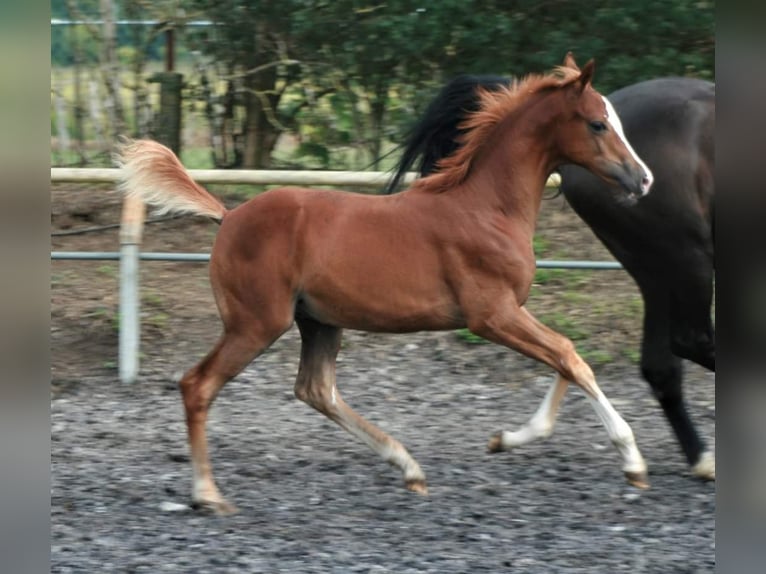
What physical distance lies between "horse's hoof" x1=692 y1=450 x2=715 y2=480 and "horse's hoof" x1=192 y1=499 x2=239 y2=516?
2.04 m

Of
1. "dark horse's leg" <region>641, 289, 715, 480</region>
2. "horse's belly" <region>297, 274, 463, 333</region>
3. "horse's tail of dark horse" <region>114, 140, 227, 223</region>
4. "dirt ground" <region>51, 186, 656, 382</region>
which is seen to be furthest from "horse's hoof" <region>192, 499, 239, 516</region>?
"dirt ground" <region>51, 186, 656, 382</region>

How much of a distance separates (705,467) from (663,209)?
1.15 m

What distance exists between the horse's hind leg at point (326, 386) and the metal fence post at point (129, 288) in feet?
6.04

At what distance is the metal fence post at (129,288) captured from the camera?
6617 millimetres

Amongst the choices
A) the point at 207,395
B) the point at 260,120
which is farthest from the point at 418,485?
the point at 260,120

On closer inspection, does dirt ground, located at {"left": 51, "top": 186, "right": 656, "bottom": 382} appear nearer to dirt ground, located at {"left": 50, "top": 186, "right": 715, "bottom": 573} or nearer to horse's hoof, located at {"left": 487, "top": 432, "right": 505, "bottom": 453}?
dirt ground, located at {"left": 50, "top": 186, "right": 715, "bottom": 573}

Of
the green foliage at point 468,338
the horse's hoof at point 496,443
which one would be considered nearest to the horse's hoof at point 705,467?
the horse's hoof at point 496,443

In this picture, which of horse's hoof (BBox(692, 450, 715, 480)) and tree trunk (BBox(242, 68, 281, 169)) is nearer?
horse's hoof (BBox(692, 450, 715, 480))

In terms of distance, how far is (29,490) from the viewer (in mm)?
2232

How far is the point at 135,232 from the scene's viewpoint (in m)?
6.62

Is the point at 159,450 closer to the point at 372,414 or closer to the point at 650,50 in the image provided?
the point at 372,414

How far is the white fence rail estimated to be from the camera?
6.63 m

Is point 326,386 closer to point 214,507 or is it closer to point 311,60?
point 214,507

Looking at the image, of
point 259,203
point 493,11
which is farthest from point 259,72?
point 259,203
